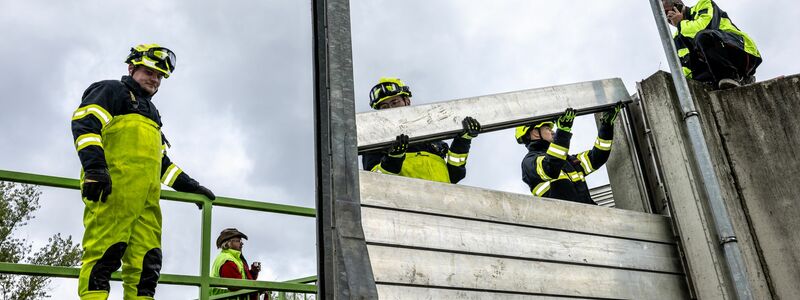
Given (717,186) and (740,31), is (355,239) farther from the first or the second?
(740,31)

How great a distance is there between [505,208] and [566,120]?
1.12 meters

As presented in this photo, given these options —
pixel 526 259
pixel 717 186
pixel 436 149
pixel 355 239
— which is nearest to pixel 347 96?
pixel 355 239

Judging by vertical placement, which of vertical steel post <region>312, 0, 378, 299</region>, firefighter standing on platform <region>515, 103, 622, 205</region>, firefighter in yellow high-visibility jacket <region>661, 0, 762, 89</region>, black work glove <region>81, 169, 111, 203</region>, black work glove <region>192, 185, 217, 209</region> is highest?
firefighter in yellow high-visibility jacket <region>661, 0, 762, 89</region>

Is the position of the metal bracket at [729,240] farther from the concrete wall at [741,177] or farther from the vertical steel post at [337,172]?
the vertical steel post at [337,172]

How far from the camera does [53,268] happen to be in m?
4.36

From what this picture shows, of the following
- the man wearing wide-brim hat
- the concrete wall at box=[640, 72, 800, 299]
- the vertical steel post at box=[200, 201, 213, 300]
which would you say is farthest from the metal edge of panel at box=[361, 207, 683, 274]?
the man wearing wide-brim hat

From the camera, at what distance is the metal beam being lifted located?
15.1 ft

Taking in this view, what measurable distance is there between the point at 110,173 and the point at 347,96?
209 cm

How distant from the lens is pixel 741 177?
4930mm

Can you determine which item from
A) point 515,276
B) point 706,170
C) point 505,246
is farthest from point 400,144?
point 706,170

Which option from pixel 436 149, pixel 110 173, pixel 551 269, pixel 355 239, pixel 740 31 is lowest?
pixel 355 239

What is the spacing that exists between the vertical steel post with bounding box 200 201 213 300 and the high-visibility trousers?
34cm

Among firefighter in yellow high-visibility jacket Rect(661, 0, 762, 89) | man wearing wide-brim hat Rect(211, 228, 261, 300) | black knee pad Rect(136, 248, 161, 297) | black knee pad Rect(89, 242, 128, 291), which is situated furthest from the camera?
man wearing wide-brim hat Rect(211, 228, 261, 300)

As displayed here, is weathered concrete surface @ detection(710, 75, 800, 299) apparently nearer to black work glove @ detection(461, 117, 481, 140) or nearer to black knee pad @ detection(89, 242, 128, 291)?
black work glove @ detection(461, 117, 481, 140)
